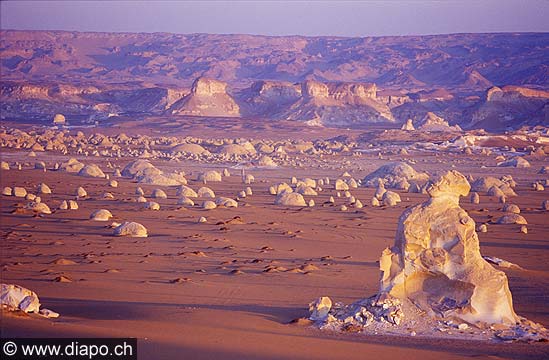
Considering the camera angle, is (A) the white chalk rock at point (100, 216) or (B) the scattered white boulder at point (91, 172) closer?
(A) the white chalk rock at point (100, 216)

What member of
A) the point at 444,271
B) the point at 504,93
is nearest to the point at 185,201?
the point at 444,271

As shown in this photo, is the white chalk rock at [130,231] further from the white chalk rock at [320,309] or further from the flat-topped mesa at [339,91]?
the flat-topped mesa at [339,91]

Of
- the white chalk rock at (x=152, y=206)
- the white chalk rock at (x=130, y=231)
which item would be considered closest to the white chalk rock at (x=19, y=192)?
the white chalk rock at (x=152, y=206)

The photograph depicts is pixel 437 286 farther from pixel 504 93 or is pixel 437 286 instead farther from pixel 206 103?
pixel 206 103

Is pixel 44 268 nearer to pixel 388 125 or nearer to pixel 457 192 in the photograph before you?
pixel 457 192

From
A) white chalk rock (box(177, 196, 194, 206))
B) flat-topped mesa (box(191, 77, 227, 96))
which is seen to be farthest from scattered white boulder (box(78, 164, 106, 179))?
flat-topped mesa (box(191, 77, 227, 96))

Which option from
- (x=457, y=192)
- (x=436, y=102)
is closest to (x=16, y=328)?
(x=457, y=192)

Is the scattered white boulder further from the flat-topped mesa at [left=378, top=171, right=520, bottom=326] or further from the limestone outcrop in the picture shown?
the flat-topped mesa at [left=378, top=171, right=520, bottom=326]

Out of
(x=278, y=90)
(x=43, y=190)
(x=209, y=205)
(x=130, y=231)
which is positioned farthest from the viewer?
(x=278, y=90)

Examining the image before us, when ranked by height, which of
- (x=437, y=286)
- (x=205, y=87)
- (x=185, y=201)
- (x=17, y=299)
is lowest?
(x=17, y=299)
